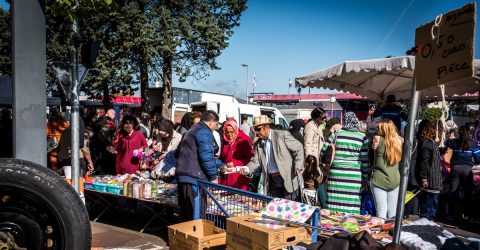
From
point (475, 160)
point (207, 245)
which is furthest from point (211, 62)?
point (207, 245)

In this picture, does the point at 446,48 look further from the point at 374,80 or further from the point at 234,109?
the point at 234,109

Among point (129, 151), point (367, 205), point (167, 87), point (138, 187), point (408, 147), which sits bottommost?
point (367, 205)

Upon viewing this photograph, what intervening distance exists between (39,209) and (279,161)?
11.8ft

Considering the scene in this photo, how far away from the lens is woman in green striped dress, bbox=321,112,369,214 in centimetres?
559

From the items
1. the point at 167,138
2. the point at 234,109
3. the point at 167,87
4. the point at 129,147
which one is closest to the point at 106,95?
the point at 167,87

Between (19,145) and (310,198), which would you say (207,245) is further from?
(310,198)

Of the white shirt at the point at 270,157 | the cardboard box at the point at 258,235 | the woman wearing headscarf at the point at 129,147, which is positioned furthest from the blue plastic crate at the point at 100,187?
the cardboard box at the point at 258,235

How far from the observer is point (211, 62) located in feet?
68.5

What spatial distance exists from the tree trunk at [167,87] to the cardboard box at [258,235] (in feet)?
49.3

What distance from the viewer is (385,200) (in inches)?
218

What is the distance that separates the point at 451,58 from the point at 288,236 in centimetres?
203

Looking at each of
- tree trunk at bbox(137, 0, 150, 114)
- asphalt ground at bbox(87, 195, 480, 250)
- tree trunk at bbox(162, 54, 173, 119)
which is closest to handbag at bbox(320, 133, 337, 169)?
asphalt ground at bbox(87, 195, 480, 250)

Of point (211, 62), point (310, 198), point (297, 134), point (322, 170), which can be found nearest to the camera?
point (310, 198)

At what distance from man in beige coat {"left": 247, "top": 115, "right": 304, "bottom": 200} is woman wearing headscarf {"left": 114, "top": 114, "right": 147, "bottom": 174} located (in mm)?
2909
